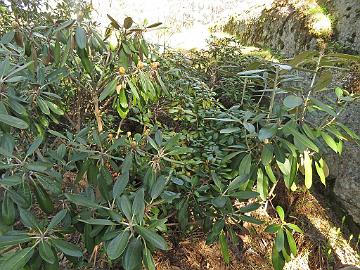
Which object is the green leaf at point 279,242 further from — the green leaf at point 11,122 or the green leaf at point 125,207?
the green leaf at point 11,122

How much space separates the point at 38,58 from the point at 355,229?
7.21 ft

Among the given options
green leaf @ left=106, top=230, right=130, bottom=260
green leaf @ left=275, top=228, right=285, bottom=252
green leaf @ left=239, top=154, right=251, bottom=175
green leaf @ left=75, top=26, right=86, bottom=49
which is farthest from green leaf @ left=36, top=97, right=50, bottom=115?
green leaf @ left=275, top=228, right=285, bottom=252

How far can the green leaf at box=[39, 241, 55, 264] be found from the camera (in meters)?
0.84

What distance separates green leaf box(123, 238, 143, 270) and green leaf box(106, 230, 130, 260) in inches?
1.2

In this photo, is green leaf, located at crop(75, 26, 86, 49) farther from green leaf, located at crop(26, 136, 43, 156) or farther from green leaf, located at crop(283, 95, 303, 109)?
green leaf, located at crop(283, 95, 303, 109)

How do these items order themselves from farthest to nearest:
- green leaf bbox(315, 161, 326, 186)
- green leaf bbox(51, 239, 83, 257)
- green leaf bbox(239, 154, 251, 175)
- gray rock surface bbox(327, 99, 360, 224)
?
gray rock surface bbox(327, 99, 360, 224) → green leaf bbox(315, 161, 326, 186) → green leaf bbox(239, 154, 251, 175) → green leaf bbox(51, 239, 83, 257)

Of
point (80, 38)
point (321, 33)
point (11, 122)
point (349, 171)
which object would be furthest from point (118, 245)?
point (321, 33)

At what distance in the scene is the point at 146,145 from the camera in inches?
59.1

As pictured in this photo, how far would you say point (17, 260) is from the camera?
0.82 meters

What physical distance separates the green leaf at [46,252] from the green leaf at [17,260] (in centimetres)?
3

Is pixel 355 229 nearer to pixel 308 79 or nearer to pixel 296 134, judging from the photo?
pixel 308 79

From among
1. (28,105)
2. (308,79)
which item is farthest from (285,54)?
(28,105)

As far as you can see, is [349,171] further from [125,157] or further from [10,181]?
[10,181]

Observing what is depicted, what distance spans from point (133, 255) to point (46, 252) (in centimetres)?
23
